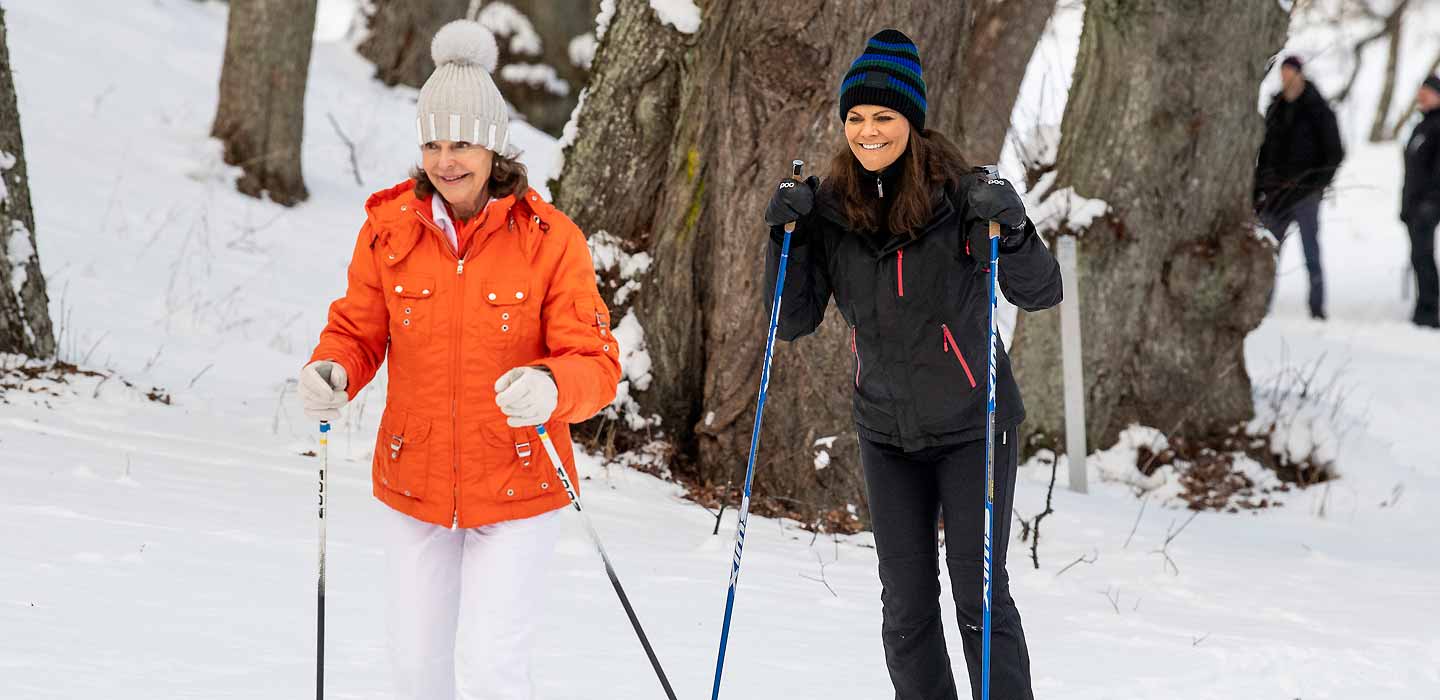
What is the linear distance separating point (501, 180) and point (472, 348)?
406mm

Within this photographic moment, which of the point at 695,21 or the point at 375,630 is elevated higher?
the point at 695,21

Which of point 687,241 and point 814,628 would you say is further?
point 687,241

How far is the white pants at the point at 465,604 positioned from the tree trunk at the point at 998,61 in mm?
5738

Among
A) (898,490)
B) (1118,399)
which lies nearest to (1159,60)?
(1118,399)

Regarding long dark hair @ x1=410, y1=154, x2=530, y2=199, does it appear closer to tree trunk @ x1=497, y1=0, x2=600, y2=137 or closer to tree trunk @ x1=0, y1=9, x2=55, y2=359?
tree trunk @ x1=0, y1=9, x2=55, y2=359

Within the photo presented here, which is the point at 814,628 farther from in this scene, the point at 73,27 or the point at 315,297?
the point at 73,27

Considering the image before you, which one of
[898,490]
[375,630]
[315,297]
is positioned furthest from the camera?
[315,297]

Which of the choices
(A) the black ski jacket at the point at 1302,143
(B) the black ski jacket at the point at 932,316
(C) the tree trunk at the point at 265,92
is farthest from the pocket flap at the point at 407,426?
(A) the black ski jacket at the point at 1302,143

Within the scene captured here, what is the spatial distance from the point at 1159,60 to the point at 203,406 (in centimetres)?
557

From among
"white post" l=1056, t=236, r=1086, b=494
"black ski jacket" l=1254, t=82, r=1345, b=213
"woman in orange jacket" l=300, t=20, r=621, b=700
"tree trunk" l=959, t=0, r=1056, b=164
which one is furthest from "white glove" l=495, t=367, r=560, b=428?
"black ski jacket" l=1254, t=82, r=1345, b=213

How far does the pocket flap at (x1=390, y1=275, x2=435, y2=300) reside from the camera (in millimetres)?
3109

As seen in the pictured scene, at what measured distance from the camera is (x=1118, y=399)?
328 inches

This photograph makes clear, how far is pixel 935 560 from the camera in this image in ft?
12.4

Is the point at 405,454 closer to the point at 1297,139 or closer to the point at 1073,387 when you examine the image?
the point at 1073,387
